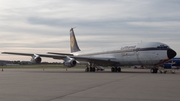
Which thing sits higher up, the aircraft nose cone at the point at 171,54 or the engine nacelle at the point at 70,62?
the aircraft nose cone at the point at 171,54

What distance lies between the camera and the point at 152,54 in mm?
30188

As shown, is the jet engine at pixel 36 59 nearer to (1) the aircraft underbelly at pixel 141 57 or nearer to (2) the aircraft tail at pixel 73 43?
(1) the aircraft underbelly at pixel 141 57

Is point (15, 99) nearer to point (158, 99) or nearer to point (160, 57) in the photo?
point (158, 99)

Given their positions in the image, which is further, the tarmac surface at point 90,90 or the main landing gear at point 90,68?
the main landing gear at point 90,68

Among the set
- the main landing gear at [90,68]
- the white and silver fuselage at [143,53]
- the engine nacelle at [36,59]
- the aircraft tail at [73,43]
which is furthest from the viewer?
the aircraft tail at [73,43]

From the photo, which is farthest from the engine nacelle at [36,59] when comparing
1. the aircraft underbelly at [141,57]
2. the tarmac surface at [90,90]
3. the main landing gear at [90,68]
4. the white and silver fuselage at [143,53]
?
the tarmac surface at [90,90]

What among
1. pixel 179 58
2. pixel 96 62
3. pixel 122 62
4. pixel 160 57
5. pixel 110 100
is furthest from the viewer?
pixel 179 58

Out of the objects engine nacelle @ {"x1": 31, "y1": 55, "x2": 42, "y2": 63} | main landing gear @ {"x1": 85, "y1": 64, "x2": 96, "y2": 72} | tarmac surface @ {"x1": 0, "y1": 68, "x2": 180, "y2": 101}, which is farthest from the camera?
main landing gear @ {"x1": 85, "y1": 64, "x2": 96, "y2": 72}

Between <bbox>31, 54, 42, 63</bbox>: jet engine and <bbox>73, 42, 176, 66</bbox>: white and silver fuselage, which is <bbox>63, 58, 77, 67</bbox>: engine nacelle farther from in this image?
<bbox>73, 42, 176, 66</bbox>: white and silver fuselage

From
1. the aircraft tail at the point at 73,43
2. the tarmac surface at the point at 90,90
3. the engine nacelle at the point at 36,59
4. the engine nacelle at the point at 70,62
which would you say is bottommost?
the tarmac surface at the point at 90,90

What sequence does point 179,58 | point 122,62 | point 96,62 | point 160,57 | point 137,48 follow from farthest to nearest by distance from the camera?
point 179,58 < point 96,62 < point 122,62 < point 137,48 < point 160,57

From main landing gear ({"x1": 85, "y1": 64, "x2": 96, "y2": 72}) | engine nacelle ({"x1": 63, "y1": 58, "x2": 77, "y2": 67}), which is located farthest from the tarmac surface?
main landing gear ({"x1": 85, "y1": 64, "x2": 96, "y2": 72})

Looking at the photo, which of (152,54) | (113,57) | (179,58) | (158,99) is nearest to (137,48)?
(152,54)

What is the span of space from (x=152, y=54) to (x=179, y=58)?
4063 centimetres
